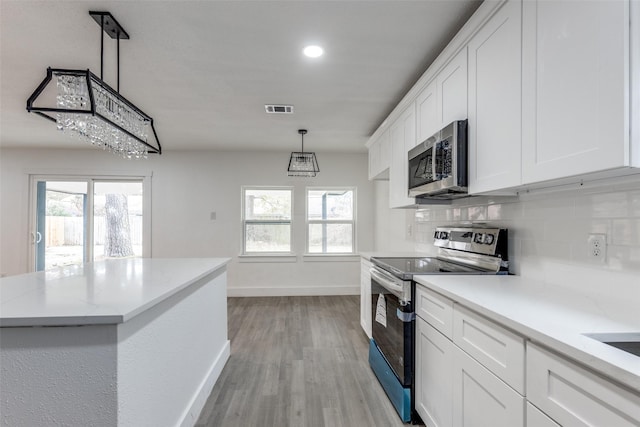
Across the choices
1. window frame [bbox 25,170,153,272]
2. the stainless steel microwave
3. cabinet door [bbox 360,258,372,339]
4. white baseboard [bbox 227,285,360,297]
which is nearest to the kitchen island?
the stainless steel microwave

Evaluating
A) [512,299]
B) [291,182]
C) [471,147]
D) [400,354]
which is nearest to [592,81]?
[471,147]

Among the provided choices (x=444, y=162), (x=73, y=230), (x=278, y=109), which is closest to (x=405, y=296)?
(x=444, y=162)

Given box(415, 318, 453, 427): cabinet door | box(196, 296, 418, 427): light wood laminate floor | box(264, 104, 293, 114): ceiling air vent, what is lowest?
box(196, 296, 418, 427): light wood laminate floor

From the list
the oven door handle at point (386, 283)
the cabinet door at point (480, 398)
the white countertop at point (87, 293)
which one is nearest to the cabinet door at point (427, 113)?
the oven door handle at point (386, 283)

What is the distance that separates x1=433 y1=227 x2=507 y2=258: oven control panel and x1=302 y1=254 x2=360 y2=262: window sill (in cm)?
263

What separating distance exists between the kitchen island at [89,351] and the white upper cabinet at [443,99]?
74.4 inches

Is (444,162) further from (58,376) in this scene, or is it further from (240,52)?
(58,376)

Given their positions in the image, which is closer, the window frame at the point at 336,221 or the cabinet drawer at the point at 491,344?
the cabinet drawer at the point at 491,344

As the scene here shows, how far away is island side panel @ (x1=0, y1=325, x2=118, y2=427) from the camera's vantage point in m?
1.06

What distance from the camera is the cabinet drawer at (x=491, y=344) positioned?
106 centimetres

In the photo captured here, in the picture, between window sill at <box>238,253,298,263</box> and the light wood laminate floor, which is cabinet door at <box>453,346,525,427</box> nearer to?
the light wood laminate floor

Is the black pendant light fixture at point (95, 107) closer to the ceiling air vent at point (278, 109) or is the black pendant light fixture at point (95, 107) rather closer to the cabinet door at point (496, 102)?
the ceiling air vent at point (278, 109)

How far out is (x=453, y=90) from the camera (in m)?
1.92

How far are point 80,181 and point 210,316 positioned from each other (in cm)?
436
